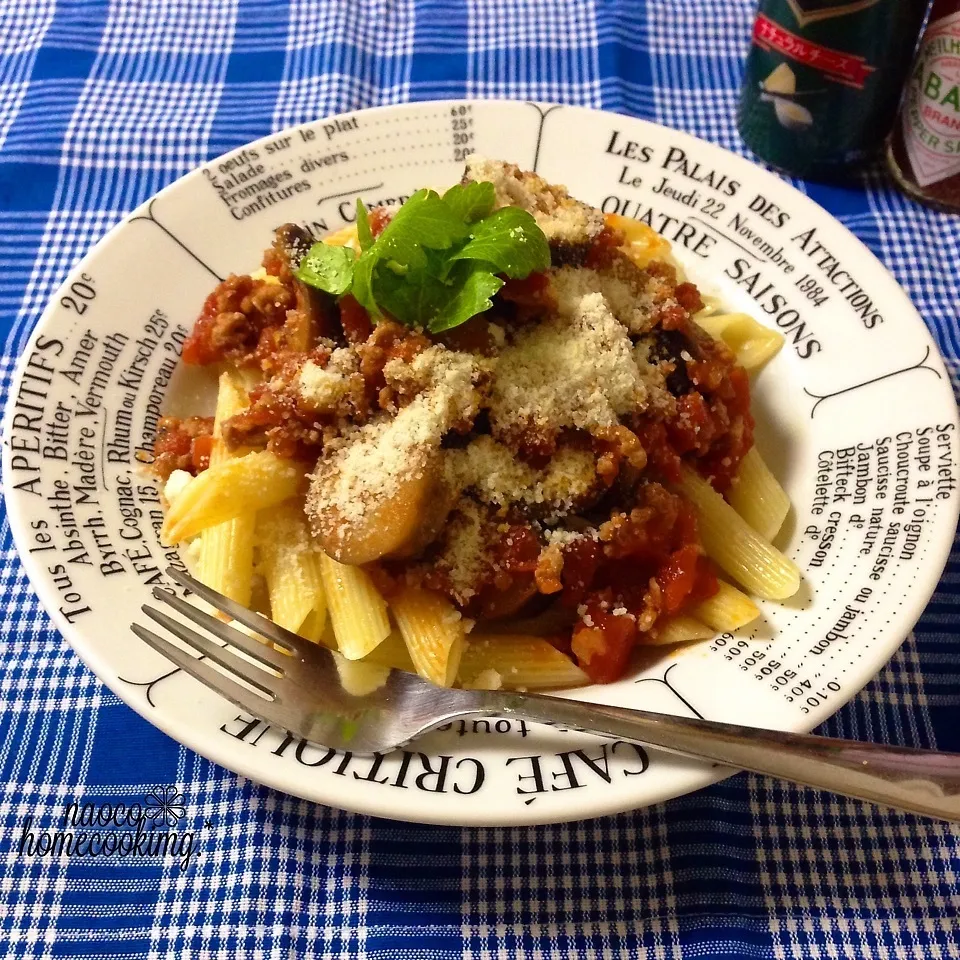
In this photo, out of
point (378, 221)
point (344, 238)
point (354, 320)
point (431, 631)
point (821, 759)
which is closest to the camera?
point (821, 759)

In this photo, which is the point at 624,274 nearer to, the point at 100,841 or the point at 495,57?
the point at 100,841

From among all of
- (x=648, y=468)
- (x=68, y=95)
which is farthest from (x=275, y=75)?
(x=648, y=468)

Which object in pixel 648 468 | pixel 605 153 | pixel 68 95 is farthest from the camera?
pixel 68 95

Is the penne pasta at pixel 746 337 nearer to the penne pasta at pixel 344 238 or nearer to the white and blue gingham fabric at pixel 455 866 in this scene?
the white and blue gingham fabric at pixel 455 866

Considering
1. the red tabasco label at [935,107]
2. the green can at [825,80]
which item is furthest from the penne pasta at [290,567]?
the red tabasco label at [935,107]

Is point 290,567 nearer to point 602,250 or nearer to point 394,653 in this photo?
point 394,653

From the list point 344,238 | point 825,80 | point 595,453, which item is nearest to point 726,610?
point 595,453

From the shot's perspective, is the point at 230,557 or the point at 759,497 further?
the point at 759,497
